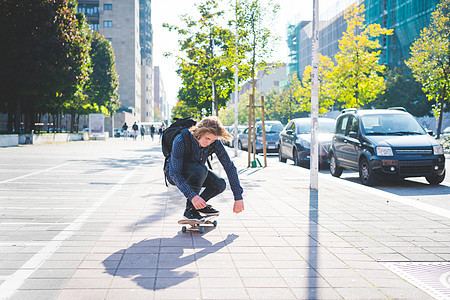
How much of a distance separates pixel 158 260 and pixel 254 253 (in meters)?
0.96

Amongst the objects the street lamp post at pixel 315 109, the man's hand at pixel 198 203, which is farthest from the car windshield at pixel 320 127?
the man's hand at pixel 198 203

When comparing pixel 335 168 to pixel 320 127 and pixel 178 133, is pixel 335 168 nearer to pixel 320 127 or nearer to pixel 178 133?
pixel 320 127

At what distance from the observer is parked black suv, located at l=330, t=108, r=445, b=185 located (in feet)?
35.7

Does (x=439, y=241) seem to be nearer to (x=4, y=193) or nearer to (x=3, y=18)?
(x=4, y=193)

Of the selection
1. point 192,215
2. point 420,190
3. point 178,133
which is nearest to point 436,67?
point 420,190

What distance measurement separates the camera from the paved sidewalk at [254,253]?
372 centimetres

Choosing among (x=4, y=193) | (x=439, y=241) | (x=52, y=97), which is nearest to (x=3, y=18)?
(x=52, y=97)

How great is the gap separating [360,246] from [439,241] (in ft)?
3.31

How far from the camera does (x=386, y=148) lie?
1095 centimetres

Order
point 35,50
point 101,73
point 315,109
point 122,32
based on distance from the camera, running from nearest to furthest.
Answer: point 315,109, point 35,50, point 101,73, point 122,32

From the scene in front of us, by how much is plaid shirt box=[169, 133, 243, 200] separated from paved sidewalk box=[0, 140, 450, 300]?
569mm

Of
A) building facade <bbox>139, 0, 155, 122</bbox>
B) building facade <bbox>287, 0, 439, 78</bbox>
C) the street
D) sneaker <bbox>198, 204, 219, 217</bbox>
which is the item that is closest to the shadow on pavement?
sneaker <bbox>198, 204, 219, 217</bbox>

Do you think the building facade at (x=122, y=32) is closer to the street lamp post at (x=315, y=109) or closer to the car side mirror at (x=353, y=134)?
the car side mirror at (x=353, y=134)

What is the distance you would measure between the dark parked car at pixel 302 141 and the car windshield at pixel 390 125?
342 centimetres
